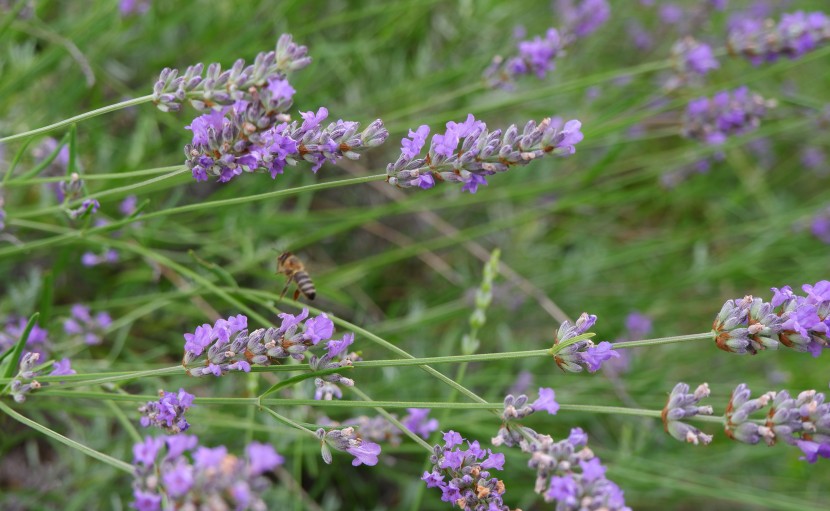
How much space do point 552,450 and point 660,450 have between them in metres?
1.92

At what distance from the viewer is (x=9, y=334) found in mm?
1984

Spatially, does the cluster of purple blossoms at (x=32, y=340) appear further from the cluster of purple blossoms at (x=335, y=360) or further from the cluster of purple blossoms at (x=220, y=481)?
the cluster of purple blossoms at (x=220, y=481)

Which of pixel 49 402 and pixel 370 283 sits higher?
pixel 370 283

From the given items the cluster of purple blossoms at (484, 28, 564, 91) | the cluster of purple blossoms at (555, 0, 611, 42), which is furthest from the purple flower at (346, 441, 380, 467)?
the cluster of purple blossoms at (555, 0, 611, 42)

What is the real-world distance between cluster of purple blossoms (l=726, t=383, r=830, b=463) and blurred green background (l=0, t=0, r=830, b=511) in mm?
1057

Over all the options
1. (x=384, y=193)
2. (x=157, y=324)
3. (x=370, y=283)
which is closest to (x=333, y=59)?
(x=384, y=193)

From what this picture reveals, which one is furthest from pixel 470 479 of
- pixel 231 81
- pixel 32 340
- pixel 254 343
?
pixel 32 340

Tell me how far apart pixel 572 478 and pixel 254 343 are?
536 mm

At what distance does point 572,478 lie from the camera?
1096mm

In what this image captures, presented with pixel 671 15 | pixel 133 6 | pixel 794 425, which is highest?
pixel 671 15

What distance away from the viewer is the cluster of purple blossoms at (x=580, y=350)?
1.25 meters

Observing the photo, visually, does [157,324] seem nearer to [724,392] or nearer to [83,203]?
[83,203]

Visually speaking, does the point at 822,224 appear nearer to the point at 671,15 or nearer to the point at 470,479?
the point at 671,15

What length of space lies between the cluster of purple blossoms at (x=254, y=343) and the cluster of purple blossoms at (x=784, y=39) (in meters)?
1.74
